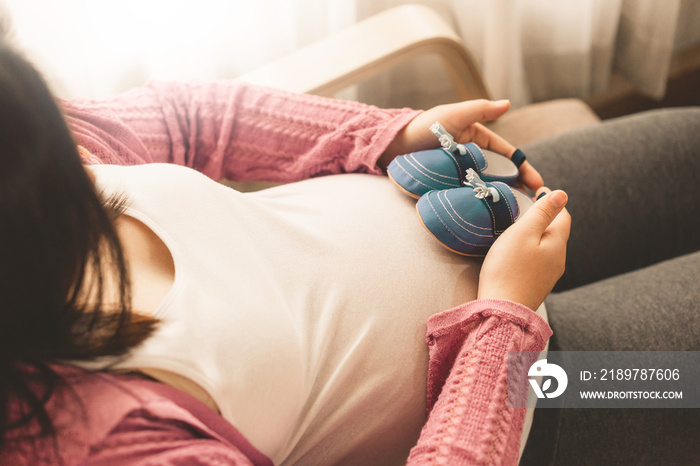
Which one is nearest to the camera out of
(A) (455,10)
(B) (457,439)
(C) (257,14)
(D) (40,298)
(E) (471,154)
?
(D) (40,298)

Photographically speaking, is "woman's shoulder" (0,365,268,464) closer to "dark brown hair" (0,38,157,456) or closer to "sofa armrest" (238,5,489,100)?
"dark brown hair" (0,38,157,456)

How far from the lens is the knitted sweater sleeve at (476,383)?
516mm

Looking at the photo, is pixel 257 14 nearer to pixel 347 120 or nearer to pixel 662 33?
pixel 347 120

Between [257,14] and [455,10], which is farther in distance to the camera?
[455,10]

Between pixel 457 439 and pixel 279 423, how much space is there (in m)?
0.18

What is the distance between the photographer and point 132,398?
0.43 meters

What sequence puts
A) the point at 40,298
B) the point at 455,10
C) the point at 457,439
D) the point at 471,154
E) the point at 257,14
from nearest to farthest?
the point at 40,298 → the point at 457,439 → the point at 471,154 → the point at 257,14 → the point at 455,10

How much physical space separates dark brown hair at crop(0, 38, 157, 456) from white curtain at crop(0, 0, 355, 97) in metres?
0.61

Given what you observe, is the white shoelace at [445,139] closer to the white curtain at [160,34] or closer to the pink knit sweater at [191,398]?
the pink knit sweater at [191,398]

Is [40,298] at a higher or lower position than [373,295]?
higher

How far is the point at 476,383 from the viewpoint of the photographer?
0.55 m

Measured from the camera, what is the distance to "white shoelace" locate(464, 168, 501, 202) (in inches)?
25.6

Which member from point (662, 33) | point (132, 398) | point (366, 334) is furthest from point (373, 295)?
point (662, 33)

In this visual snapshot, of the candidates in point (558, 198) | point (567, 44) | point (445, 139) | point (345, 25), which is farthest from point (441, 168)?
point (567, 44)
